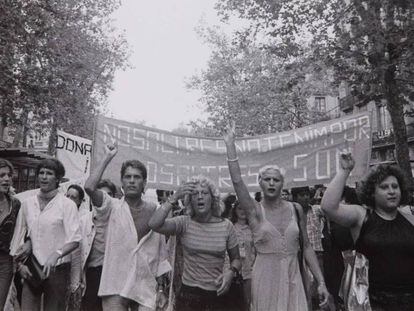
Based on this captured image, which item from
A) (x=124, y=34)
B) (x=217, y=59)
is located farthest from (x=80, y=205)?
(x=217, y=59)

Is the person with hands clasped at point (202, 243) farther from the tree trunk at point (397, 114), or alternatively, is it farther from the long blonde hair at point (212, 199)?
the tree trunk at point (397, 114)

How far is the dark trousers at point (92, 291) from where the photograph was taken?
173 inches

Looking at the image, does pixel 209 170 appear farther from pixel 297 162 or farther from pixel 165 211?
pixel 165 211

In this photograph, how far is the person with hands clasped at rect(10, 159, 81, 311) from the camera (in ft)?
14.3

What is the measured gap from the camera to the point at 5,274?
4422 millimetres

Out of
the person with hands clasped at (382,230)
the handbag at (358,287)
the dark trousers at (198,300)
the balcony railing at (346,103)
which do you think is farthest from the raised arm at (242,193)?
the balcony railing at (346,103)

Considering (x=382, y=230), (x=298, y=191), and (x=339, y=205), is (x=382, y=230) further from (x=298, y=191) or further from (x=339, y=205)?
(x=298, y=191)

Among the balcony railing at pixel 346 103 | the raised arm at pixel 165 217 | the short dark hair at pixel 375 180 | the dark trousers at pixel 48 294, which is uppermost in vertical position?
the balcony railing at pixel 346 103

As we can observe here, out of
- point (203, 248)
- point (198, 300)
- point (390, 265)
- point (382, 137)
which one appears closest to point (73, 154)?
point (203, 248)

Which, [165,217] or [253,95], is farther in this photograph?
[253,95]

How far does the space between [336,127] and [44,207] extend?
4109 millimetres

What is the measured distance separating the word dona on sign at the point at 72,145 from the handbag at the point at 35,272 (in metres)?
4.91

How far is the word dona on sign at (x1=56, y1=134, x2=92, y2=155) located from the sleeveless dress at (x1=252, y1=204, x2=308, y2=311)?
5963 mm

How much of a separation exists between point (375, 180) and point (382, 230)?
0.37 meters
